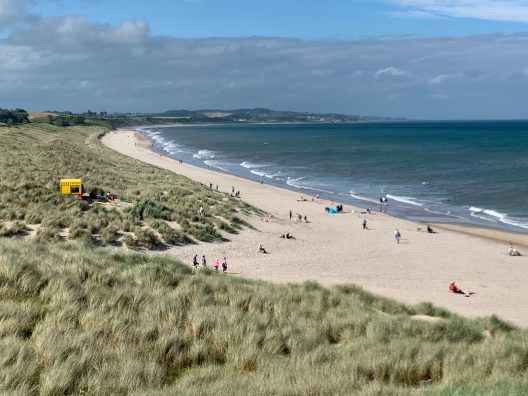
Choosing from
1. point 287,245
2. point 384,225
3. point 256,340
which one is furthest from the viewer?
point 384,225

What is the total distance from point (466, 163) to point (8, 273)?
2474 inches

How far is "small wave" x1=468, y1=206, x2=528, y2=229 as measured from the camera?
101ft

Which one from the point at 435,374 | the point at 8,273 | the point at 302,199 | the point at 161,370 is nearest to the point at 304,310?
the point at 435,374

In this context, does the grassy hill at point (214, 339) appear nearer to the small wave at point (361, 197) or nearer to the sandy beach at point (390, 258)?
the sandy beach at point (390, 258)

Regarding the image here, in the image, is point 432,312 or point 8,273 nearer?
point 8,273

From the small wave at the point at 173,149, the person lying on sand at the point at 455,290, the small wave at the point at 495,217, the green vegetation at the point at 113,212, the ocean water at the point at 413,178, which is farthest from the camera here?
the small wave at the point at 173,149

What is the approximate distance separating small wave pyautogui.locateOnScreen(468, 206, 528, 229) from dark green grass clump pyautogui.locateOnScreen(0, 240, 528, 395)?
23584 millimetres

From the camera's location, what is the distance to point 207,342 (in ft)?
21.7

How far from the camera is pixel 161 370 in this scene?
18.3 ft

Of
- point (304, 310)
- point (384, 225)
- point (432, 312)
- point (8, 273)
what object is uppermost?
point (8, 273)

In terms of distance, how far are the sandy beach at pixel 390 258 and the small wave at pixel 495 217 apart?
2962mm

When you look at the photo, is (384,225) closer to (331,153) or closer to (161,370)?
(161,370)

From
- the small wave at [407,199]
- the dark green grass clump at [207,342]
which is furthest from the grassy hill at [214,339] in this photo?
the small wave at [407,199]

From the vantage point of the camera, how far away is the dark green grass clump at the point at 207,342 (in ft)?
16.8
